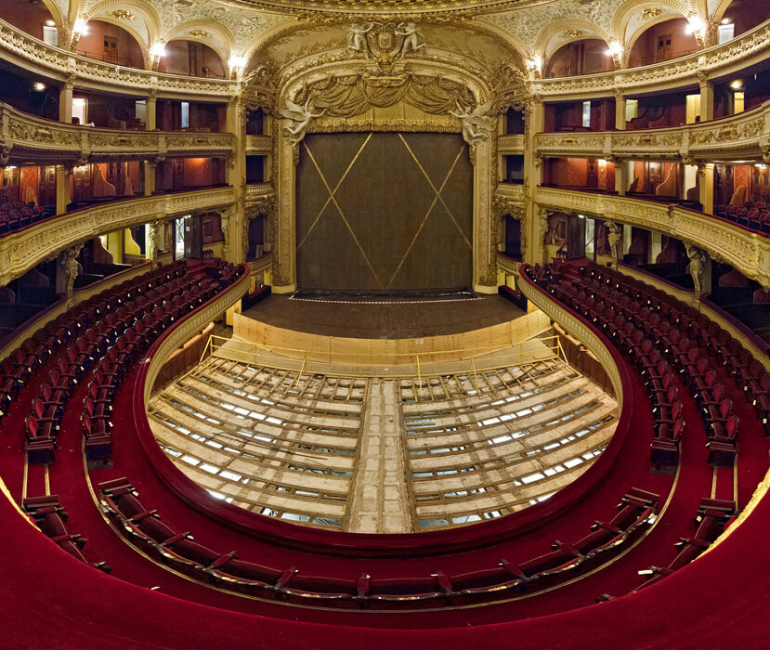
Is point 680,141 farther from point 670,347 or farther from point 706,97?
point 670,347

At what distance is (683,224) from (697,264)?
895 millimetres

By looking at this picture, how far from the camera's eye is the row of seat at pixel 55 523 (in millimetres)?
6035

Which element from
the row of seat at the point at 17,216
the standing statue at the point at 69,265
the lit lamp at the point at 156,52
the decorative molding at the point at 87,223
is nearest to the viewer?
the decorative molding at the point at 87,223

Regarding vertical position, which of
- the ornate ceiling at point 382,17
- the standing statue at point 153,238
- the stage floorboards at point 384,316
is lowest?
the stage floorboards at point 384,316

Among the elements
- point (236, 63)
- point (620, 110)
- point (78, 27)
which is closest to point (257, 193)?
point (236, 63)

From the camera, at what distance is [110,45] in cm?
1975

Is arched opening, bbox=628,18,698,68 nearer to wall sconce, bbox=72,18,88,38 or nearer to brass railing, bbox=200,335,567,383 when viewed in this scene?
brass railing, bbox=200,335,567,383

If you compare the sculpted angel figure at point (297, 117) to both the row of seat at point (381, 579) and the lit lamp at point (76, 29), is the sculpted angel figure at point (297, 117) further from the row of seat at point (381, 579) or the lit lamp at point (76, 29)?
the row of seat at point (381, 579)

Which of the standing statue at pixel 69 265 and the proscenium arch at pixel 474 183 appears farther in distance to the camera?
the proscenium arch at pixel 474 183

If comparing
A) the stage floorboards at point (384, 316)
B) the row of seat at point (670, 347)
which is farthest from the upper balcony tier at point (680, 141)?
the stage floorboards at point (384, 316)

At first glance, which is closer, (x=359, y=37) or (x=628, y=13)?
(x=628, y=13)

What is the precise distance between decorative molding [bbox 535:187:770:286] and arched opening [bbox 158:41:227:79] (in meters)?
10.3

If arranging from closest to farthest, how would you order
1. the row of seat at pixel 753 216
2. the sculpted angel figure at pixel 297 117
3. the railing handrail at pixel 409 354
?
the row of seat at pixel 753 216, the railing handrail at pixel 409 354, the sculpted angel figure at pixel 297 117

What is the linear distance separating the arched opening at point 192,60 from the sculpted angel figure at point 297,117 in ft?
6.97
